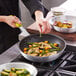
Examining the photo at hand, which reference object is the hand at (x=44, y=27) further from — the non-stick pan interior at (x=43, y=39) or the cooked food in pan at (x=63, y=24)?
the cooked food in pan at (x=63, y=24)

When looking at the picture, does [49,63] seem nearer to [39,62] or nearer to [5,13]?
[39,62]

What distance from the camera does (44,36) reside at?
5.32ft

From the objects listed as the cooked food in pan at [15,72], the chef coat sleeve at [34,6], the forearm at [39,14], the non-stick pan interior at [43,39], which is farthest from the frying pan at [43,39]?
the chef coat sleeve at [34,6]

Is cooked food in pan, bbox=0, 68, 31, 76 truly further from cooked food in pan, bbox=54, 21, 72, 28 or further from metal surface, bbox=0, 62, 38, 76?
cooked food in pan, bbox=54, 21, 72, 28

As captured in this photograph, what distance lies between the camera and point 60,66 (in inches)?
51.6

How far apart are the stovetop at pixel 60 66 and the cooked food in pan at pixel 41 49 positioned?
0.06 meters

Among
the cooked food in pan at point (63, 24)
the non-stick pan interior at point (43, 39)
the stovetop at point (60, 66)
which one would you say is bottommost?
the stovetop at point (60, 66)

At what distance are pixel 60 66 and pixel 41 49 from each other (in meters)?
0.21

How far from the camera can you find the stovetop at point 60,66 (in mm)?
1226

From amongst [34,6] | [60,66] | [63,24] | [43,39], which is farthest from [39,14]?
[60,66]

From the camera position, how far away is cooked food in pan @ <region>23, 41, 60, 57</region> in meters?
1.39

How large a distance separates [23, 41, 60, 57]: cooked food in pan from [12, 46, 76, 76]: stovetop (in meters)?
0.06

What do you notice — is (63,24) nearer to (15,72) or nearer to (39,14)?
(39,14)

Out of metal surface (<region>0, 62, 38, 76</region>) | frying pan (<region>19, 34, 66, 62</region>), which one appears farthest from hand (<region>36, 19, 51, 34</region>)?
metal surface (<region>0, 62, 38, 76</region>)
